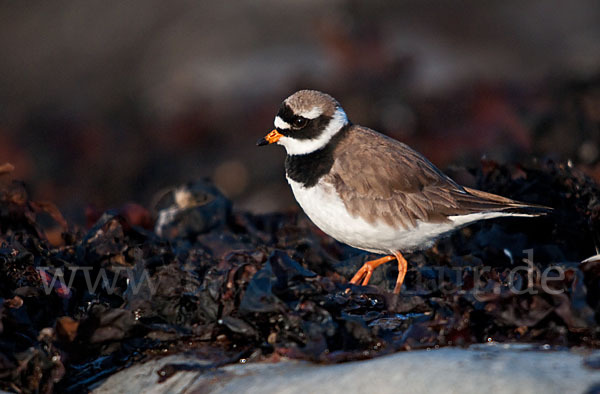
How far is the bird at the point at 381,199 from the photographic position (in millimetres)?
4848

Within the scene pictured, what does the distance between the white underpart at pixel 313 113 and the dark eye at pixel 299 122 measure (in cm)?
3

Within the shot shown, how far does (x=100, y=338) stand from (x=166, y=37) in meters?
10.2

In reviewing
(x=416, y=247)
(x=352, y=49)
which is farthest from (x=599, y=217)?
(x=352, y=49)

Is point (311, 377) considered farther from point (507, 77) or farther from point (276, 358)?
point (507, 77)

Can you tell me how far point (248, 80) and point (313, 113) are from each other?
7059mm

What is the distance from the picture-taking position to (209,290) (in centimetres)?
396

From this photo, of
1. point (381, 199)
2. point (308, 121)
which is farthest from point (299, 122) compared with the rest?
point (381, 199)

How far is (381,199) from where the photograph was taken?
491 cm

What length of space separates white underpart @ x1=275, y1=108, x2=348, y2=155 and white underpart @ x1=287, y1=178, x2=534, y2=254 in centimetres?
38

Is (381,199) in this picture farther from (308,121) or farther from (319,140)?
(308,121)

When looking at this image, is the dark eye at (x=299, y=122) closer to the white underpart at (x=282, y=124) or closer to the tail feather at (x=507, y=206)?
the white underpart at (x=282, y=124)

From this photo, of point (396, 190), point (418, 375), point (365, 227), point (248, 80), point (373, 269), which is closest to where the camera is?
point (418, 375)

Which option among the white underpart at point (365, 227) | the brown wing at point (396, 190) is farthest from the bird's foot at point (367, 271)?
the brown wing at point (396, 190)

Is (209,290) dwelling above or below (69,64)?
below
